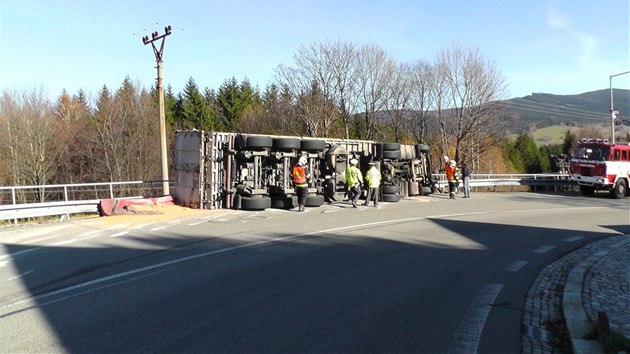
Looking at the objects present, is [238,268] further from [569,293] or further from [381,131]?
[381,131]

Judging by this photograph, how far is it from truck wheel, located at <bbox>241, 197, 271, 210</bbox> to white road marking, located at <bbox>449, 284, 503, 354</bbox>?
9907 millimetres

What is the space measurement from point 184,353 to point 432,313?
9.46ft

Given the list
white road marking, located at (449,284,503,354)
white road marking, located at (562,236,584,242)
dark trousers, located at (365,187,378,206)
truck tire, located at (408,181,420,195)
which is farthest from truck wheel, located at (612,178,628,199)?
white road marking, located at (449,284,503,354)

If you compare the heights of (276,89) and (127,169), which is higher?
(276,89)

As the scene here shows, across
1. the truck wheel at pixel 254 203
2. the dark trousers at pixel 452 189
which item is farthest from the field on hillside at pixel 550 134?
the truck wheel at pixel 254 203

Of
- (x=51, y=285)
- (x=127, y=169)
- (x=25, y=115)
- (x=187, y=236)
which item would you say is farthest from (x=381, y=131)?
(x=51, y=285)

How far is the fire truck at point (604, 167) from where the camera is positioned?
84.1 feet

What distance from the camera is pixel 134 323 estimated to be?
5195mm

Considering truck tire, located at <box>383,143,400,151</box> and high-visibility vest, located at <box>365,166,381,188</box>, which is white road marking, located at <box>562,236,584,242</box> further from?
truck tire, located at <box>383,143,400,151</box>

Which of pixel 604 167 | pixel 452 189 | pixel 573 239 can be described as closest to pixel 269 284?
pixel 573 239

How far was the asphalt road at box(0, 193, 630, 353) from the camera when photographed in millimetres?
4906

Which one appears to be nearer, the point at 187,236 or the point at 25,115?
the point at 187,236

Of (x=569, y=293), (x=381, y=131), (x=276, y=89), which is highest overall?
(x=276, y=89)

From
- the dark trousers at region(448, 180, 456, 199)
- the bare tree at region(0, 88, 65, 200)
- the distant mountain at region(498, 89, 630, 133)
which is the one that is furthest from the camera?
the distant mountain at region(498, 89, 630, 133)
